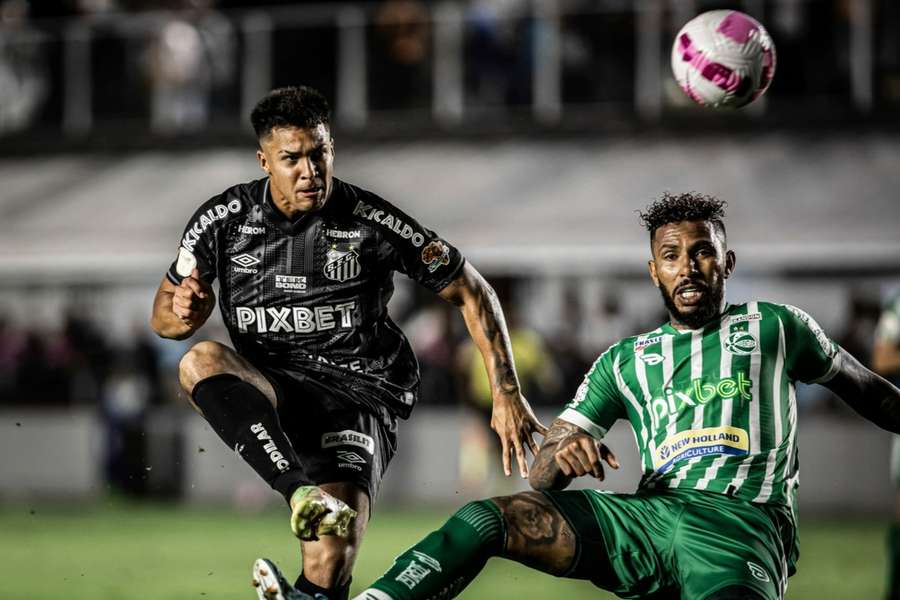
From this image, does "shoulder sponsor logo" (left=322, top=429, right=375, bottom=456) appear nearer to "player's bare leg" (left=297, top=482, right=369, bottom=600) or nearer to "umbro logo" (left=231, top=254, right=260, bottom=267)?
"player's bare leg" (left=297, top=482, right=369, bottom=600)

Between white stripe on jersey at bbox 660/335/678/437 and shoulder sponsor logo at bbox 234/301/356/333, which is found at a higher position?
shoulder sponsor logo at bbox 234/301/356/333

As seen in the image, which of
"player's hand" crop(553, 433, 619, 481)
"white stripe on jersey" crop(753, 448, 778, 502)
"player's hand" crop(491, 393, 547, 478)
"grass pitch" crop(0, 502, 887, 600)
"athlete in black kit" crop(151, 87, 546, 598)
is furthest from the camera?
"grass pitch" crop(0, 502, 887, 600)

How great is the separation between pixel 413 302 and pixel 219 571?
21.0 ft

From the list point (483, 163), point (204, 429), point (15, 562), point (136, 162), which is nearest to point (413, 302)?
→ point (483, 163)

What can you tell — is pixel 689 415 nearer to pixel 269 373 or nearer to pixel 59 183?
pixel 269 373

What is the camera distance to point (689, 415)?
203 inches

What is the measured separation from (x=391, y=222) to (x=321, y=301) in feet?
1.43

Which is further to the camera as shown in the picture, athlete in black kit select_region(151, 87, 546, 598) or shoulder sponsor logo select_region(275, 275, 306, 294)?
shoulder sponsor logo select_region(275, 275, 306, 294)

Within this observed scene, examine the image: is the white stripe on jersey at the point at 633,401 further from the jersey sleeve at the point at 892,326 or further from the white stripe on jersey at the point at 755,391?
the jersey sleeve at the point at 892,326

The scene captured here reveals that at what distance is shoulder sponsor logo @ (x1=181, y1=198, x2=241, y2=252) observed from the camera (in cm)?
589

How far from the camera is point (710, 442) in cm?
510

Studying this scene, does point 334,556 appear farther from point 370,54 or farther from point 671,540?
point 370,54

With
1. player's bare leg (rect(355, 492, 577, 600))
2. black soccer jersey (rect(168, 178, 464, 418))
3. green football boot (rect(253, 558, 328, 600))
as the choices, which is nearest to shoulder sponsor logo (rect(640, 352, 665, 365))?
player's bare leg (rect(355, 492, 577, 600))

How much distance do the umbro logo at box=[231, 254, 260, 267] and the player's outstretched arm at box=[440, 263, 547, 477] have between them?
79cm
